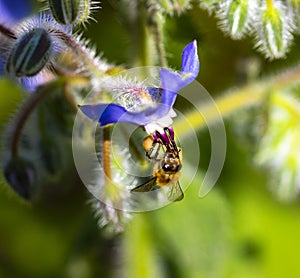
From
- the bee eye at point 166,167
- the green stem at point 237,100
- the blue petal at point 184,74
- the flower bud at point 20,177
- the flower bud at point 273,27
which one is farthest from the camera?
the green stem at point 237,100

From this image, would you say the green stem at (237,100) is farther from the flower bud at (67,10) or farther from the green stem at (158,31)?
the flower bud at (67,10)

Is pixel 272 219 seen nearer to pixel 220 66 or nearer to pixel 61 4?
pixel 220 66

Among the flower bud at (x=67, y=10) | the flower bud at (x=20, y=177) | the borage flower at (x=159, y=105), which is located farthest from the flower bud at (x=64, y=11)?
the flower bud at (x=20, y=177)

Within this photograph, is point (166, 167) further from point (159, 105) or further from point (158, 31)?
point (158, 31)

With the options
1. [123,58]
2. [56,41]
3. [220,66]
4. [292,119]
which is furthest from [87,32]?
[56,41]

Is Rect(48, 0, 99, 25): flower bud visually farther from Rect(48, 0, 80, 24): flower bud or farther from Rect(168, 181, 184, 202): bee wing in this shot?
Rect(168, 181, 184, 202): bee wing

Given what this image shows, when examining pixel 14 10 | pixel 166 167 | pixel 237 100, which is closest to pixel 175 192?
pixel 166 167

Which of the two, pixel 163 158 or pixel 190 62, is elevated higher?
pixel 190 62
